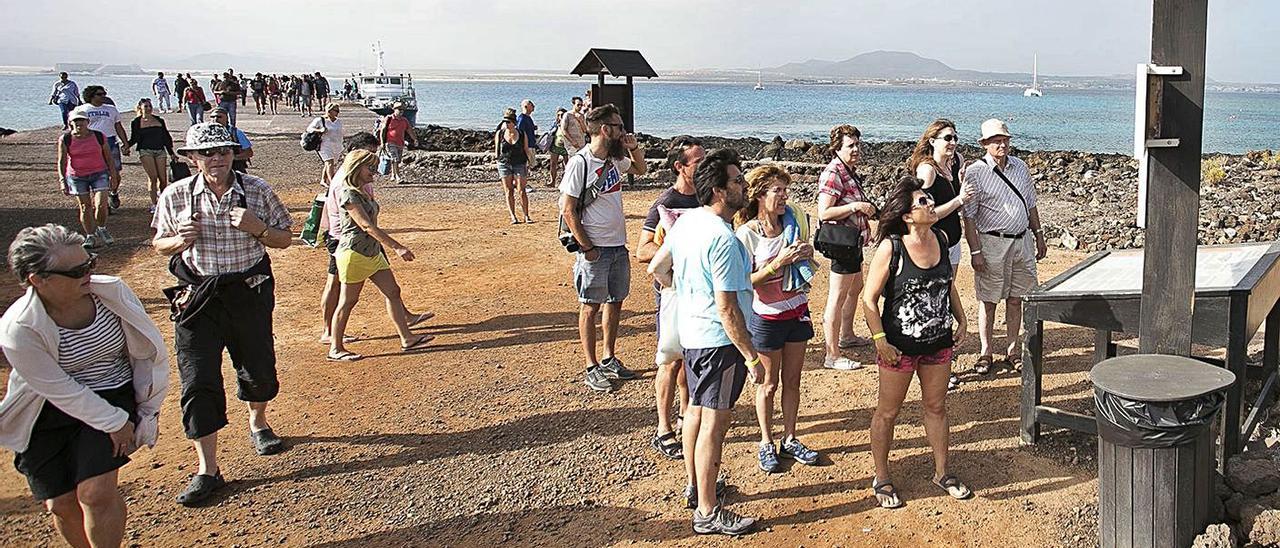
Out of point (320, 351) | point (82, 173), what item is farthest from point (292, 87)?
point (320, 351)

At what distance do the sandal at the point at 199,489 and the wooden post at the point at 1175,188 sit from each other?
14.6 ft

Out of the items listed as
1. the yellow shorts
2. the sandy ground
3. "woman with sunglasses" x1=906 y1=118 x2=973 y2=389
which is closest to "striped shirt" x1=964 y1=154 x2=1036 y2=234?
"woman with sunglasses" x1=906 y1=118 x2=973 y2=389

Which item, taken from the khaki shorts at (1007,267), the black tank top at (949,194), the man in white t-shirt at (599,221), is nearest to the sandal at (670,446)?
the man in white t-shirt at (599,221)

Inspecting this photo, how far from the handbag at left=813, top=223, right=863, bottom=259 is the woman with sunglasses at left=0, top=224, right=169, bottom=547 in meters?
3.82

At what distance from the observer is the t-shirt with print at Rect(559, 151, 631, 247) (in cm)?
597

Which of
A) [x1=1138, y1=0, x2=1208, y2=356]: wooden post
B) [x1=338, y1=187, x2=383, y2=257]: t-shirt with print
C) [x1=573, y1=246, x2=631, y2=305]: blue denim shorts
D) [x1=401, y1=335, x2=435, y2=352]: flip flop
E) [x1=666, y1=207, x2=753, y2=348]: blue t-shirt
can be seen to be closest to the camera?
[x1=1138, y1=0, x2=1208, y2=356]: wooden post

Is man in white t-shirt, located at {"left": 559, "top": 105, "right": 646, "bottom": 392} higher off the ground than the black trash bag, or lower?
higher

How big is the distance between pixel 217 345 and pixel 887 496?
3.41m

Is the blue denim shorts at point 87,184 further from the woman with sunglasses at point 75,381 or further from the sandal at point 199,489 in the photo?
the woman with sunglasses at point 75,381

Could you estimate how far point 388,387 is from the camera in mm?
6637

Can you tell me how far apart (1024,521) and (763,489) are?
4.01ft

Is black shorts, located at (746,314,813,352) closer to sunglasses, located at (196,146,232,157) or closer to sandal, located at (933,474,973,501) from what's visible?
sandal, located at (933,474,973,501)

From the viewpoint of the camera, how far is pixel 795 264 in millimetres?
4883

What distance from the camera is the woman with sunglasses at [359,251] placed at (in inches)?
263
